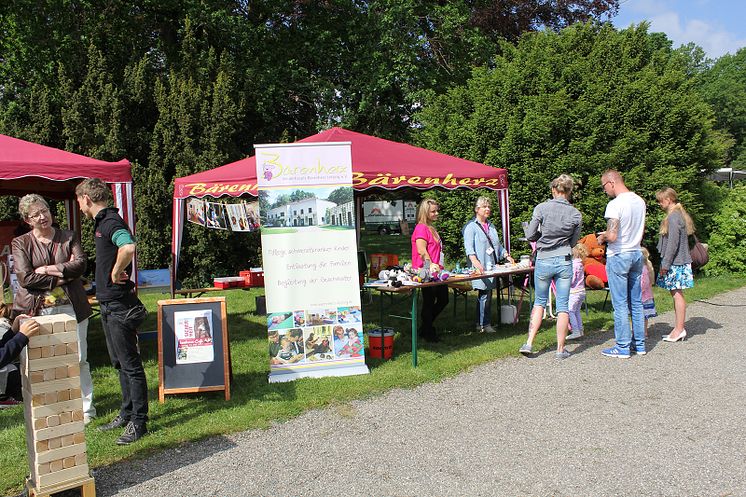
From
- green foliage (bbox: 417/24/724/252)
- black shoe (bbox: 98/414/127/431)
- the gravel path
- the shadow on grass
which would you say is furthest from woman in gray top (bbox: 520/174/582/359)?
green foliage (bbox: 417/24/724/252)

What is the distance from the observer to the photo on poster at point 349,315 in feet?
18.7

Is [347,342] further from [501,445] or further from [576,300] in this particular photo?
[576,300]

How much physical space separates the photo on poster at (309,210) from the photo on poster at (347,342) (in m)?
0.99

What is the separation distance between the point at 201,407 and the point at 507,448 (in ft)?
8.17

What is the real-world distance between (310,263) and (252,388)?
4.14ft

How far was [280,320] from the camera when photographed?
5.54 meters

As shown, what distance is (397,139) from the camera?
58.8 feet

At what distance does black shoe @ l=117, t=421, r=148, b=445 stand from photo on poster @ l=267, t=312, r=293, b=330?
5.23 ft

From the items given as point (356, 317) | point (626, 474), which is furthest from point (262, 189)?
point (626, 474)

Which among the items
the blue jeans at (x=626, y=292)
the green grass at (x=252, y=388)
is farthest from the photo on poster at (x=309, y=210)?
the blue jeans at (x=626, y=292)

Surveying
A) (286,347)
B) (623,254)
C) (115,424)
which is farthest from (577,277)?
(115,424)

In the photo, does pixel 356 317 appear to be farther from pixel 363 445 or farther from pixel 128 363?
pixel 128 363

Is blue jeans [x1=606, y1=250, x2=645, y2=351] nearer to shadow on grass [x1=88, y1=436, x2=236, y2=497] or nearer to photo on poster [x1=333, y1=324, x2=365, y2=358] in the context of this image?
photo on poster [x1=333, y1=324, x2=365, y2=358]

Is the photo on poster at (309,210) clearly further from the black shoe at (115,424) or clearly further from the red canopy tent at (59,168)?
the black shoe at (115,424)
